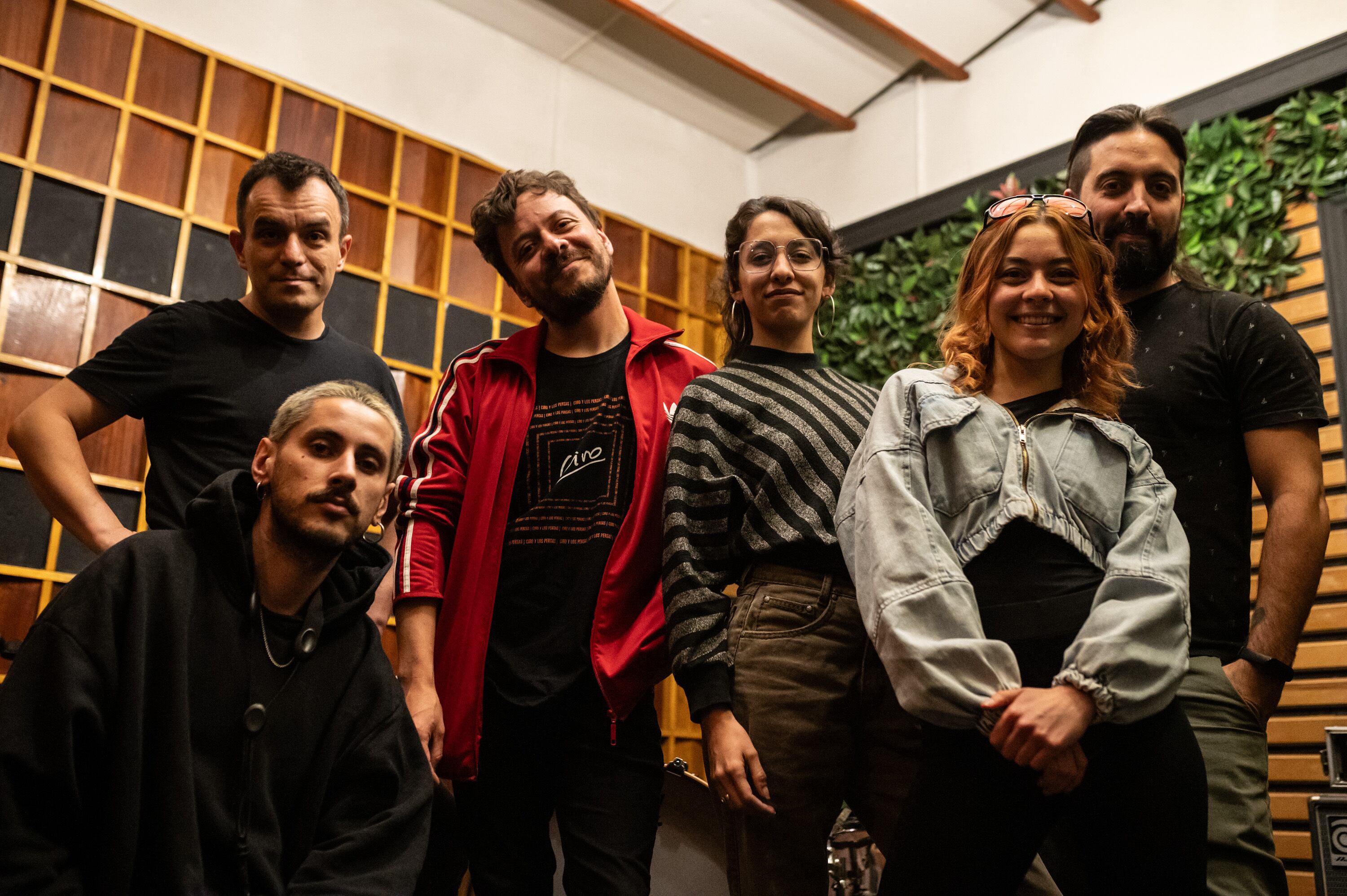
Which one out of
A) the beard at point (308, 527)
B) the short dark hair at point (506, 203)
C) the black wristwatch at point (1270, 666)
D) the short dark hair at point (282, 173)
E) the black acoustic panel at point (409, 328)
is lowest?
the black wristwatch at point (1270, 666)

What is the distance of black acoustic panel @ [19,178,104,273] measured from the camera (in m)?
3.75

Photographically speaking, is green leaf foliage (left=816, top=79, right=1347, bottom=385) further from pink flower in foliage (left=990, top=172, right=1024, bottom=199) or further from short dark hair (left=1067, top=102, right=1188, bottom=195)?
short dark hair (left=1067, top=102, right=1188, bottom=195)

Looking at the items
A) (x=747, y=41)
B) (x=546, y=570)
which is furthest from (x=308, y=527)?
(x=747, y=41)

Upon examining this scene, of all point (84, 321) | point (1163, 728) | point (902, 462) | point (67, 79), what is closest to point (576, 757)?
point (902, 462)

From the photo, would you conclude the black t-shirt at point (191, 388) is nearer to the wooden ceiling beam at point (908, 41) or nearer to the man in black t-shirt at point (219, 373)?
the man in black t-shirt at point (219, 373)

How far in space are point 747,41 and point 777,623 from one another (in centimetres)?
412

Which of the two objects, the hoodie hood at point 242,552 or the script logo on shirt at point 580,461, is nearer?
the hoodie hood at point 242,552

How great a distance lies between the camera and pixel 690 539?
6.05 feet

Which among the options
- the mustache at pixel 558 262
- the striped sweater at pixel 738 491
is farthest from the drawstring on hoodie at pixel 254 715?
the mustache at pixel 558 262

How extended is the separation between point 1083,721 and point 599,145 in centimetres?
465

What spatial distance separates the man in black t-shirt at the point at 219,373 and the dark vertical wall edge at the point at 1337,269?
10.8ft

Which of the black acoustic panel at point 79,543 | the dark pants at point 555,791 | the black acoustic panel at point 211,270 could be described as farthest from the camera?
the black acoustic panel at point 211,270

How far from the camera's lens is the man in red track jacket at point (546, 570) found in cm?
185

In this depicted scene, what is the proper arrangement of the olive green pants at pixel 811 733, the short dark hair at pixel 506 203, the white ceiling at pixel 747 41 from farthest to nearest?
the white ceiling at pixel 747 41 → the short dark hair at pixel 506 203 → the olive green pants at pixel 811 733
